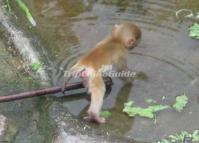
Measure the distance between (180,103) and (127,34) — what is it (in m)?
1.01

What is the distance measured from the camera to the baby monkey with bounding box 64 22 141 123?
6160 mm

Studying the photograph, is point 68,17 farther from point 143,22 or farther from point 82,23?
point 143,22

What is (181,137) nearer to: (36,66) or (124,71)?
(124,71)

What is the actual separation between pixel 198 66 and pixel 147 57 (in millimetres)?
603

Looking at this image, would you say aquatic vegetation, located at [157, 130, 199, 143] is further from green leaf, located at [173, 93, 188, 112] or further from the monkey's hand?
the monkey's hand

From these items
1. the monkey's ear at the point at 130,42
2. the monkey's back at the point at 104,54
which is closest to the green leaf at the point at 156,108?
the monkey's back at the point at 104,54

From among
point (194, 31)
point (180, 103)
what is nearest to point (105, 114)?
point (180, 103)

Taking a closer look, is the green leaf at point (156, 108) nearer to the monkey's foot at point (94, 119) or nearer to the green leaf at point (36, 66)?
the monkey's foot at point (94, 119)

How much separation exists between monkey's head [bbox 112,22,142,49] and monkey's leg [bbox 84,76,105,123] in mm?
770

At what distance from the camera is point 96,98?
6164 mm

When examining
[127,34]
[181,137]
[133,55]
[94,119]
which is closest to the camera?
[181,137]

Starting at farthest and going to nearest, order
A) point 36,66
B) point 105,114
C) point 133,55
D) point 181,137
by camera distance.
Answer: point 133,55
point 36,66
point 105,114
point 181,137

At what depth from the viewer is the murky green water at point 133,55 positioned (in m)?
6.17

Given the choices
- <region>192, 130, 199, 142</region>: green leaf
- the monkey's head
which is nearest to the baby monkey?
the monkey's head
